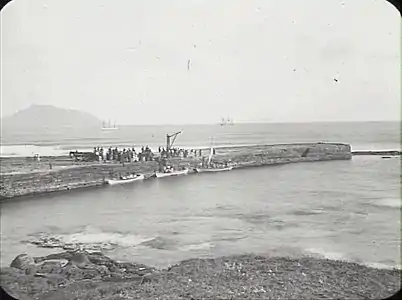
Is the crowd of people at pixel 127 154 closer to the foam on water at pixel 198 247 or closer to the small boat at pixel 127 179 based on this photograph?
the small boat at pixel 127 179

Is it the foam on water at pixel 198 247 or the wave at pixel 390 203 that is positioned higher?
the wave at pixel 390 203

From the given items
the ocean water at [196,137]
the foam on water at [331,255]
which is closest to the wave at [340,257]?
the foam on water at [331,255]

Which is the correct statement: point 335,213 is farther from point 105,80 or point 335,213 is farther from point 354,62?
point 105,80

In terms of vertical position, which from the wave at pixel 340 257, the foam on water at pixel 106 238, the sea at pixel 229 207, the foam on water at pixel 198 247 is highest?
the sea at pixel 229 207

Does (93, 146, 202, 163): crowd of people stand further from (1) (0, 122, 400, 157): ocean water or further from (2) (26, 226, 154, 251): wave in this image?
(2) (26, 226, 154, 251): wave

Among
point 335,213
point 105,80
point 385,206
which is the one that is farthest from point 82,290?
point 385,206
